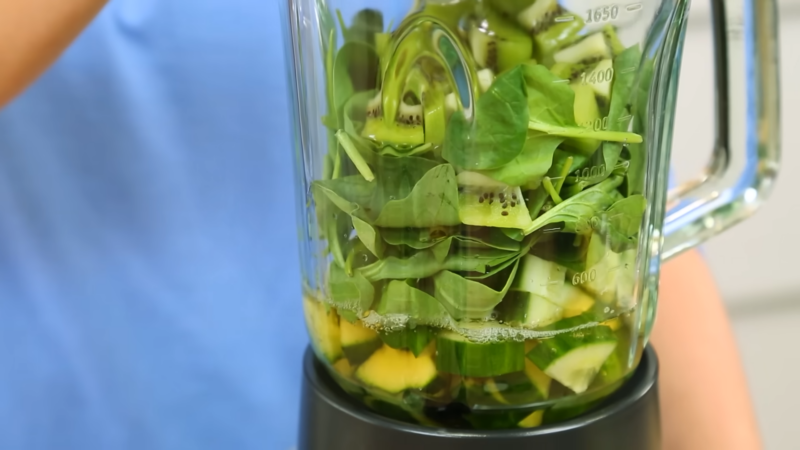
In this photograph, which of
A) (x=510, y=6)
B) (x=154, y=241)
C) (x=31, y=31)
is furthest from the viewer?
(x=154, y=241)

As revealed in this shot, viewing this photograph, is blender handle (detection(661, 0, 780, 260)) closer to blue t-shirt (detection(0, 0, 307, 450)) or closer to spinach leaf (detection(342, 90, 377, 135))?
spinach leaf (detection(342, 90, 377, 135))

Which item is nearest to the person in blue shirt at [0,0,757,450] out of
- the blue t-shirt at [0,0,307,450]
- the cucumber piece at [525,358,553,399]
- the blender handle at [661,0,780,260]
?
the blue t-shirt at [0,0,307,450]

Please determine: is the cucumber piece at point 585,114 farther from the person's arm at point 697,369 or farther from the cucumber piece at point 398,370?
the person's arm at point 697,369

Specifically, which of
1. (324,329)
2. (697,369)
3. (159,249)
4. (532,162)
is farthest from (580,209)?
(159,249)

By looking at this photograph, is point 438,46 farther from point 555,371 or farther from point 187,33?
point 187,33

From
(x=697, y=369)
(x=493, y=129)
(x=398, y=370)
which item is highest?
(x=493, y=129)

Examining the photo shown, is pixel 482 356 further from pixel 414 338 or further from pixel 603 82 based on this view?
pixel 603 82

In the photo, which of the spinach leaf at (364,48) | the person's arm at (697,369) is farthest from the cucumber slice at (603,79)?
the person's arm at (697,369)

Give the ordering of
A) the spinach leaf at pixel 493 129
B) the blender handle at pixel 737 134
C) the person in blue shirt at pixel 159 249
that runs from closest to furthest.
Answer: the spinach leaf at pixel 493 129 → the blender handle at pixel 737 134 → the person in blue shirt at pixel 159 249
